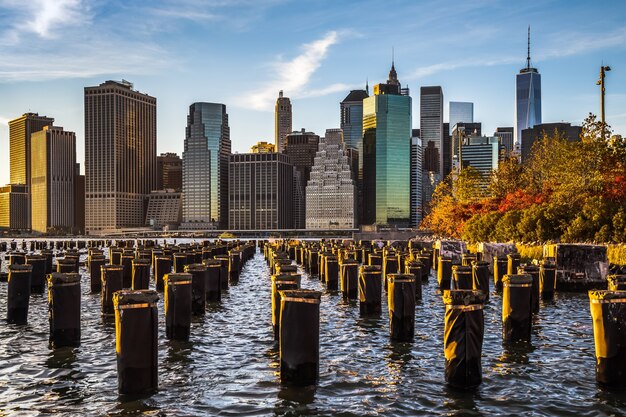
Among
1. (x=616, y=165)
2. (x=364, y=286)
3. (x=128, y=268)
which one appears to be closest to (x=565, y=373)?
(x=364, y=286)

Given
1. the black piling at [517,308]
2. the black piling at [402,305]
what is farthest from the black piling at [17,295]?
the black piling at [517,308]

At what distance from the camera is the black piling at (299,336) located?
46.8 feet

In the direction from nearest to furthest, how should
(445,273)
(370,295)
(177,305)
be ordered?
(177,305)
(370,295)
(445,273)

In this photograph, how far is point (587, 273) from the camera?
102 ft

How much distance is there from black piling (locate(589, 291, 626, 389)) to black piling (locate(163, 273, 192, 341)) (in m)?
12.1

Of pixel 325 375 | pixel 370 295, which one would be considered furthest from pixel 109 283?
pixel 325 375

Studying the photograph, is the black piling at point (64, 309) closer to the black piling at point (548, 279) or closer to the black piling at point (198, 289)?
the black piling at point (198, 289)

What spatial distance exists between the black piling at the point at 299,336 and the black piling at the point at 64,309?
25.3 feet

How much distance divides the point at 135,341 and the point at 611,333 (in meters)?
10.8

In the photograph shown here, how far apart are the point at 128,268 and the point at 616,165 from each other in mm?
40421

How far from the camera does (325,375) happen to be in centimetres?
1596

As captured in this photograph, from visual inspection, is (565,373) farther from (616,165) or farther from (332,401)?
(616,165)

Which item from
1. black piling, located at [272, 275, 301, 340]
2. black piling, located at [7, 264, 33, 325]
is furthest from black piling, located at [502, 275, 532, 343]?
black piling, located at [7, 264, 33, 325]

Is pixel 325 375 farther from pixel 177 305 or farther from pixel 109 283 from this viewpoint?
pixel 109 283
